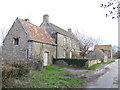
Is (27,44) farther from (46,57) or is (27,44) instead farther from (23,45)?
(46,57)

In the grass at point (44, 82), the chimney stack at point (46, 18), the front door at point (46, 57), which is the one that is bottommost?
the grass at point (44, 82)

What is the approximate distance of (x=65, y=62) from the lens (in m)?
22.7

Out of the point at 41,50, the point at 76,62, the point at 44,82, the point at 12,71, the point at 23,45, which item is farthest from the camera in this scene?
the point at 76,62

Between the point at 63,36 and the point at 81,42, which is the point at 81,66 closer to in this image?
the point at 63,36

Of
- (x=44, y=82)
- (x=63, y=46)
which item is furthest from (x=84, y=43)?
(x=44, y=82)

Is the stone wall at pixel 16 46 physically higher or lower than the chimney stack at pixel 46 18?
lower

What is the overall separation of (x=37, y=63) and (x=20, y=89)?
29.1 ft

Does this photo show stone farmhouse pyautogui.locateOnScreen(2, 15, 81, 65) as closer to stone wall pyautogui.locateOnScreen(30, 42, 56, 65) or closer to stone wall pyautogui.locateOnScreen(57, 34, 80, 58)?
stone wall pyautogui.locateOnScreen(30, 42, 56, 65)

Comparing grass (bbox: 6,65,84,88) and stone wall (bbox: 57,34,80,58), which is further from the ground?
stone wall (bbox: 57,34,80,58)

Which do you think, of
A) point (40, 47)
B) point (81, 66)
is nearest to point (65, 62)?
point (81, 66)

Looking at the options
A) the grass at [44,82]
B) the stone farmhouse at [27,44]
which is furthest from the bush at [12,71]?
the stone farmhouse at [27,44]

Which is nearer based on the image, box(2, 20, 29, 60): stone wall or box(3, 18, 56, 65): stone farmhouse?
box(3, 18, 56, 65): stone farmhouse

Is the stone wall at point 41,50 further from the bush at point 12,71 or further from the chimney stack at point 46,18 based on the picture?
the bush at point 12,71

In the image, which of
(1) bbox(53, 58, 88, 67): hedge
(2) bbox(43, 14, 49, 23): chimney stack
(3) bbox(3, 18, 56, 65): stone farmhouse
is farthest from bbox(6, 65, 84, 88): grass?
(2) bbox(43, 14, 49, 23): chimney stack
